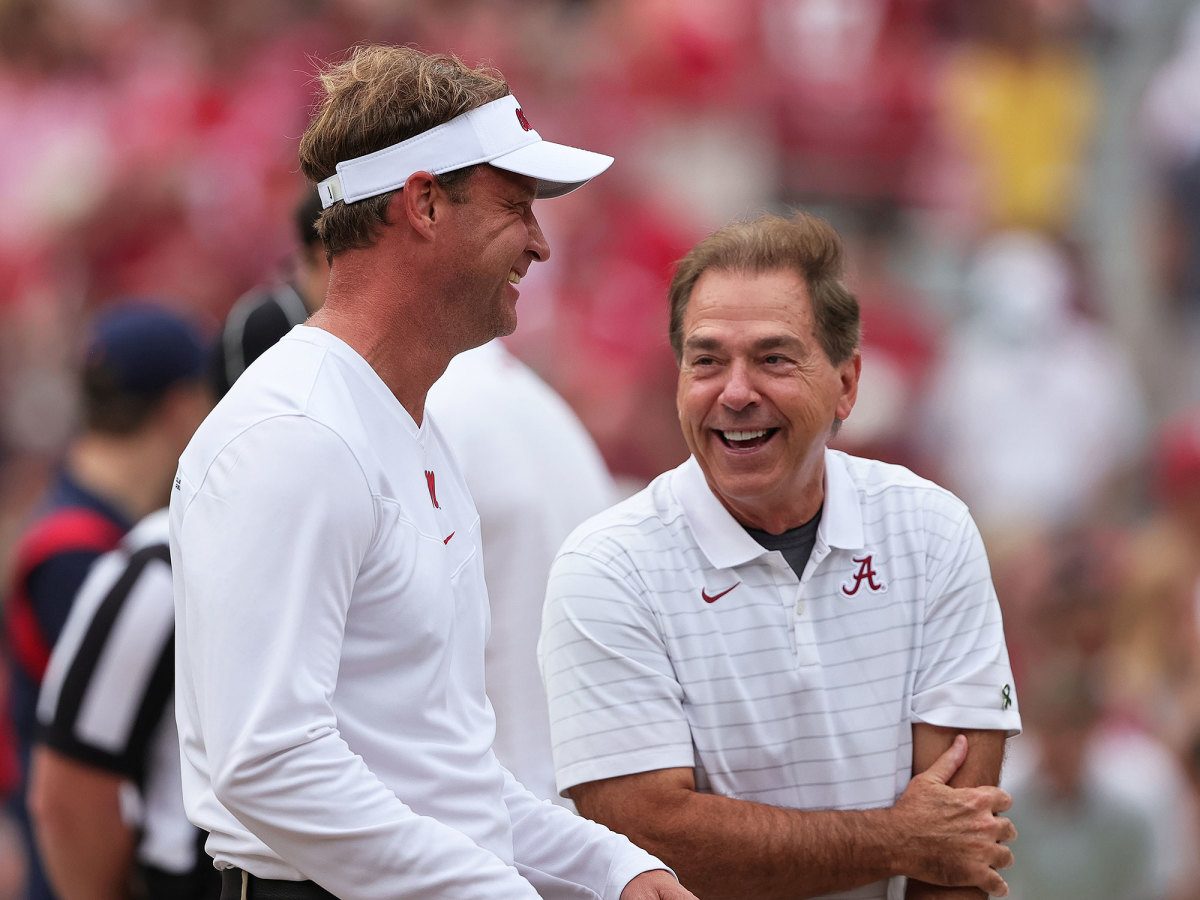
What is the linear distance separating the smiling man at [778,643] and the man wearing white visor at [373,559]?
302mm

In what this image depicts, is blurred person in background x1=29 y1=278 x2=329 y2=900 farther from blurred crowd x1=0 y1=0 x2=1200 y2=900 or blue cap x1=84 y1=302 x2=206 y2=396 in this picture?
blurred crowd x1=0 y1=0 x2=1200 y2=900

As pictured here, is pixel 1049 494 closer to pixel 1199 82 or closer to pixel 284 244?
pixel 1199 82

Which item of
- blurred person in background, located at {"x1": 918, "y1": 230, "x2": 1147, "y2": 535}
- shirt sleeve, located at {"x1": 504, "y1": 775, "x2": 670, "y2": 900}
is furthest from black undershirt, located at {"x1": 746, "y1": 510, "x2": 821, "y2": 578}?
blurred person in background, located at {"x1": 918, "y1": 230, "x2": 1147, "y2": 535}

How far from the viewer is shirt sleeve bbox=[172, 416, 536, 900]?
1.86 metres

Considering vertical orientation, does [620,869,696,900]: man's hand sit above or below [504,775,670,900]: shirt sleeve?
below

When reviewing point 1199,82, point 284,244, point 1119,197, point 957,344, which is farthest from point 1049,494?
point 284,244

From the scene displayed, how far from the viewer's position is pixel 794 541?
2.86m

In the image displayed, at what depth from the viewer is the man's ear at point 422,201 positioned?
2.13 m

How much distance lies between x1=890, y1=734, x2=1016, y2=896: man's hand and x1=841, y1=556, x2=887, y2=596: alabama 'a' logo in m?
0.33

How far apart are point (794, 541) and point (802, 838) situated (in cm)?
55

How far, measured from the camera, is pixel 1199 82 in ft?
28.5

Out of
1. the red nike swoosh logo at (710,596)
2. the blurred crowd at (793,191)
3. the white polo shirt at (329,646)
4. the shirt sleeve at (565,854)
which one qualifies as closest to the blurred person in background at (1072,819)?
the blurred crowd at (793,191)

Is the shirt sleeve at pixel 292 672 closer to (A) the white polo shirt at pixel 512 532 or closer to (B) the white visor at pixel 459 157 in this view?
(B) the white visor at pixel 459 157

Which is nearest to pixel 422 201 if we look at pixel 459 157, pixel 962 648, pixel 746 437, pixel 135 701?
pixel 459 157
